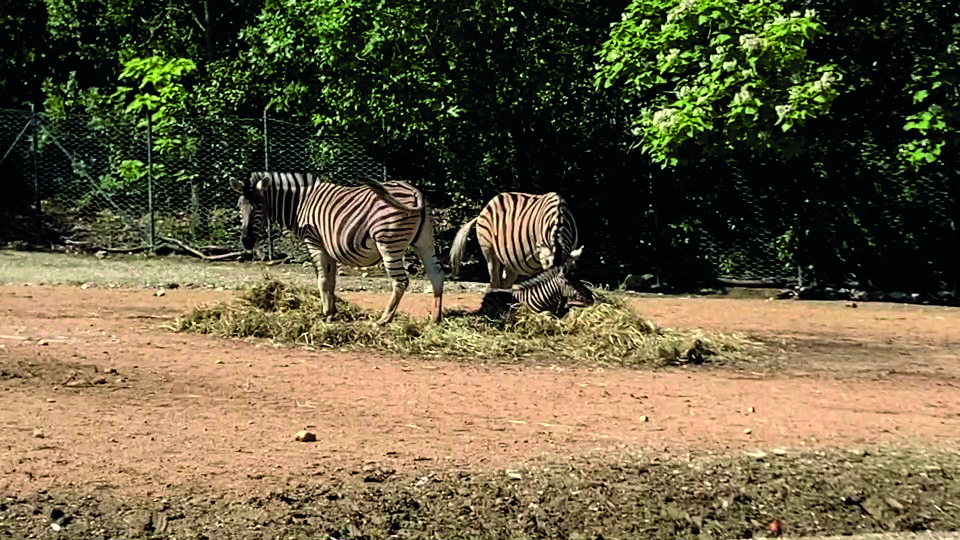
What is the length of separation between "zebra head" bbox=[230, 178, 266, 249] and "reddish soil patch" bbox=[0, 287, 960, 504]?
45.4 inches

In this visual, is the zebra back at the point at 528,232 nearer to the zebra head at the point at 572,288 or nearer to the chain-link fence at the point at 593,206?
the zebra head at the point at 572,288

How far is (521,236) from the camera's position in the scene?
1156 cm

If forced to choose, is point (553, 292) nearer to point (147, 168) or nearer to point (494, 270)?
point (494, 270)

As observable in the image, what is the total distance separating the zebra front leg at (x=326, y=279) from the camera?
36.3 feet

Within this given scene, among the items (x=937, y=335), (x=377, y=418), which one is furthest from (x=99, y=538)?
(x=937, y=335)

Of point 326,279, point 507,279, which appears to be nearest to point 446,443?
point 326,279

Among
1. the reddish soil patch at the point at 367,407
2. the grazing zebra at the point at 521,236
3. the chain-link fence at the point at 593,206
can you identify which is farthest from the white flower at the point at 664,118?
the reddish soil patch at the point at 367,407

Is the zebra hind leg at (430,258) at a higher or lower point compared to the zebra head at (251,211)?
lower

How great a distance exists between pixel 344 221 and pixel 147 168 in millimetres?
9169

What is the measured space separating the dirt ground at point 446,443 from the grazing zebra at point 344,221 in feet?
3.93

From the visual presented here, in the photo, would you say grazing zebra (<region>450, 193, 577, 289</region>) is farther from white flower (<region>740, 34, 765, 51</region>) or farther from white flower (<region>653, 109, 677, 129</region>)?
white flower (<region>740, 34, 765, 51</region>)

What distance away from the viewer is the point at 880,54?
1616 centimetres

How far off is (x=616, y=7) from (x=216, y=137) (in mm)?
6570

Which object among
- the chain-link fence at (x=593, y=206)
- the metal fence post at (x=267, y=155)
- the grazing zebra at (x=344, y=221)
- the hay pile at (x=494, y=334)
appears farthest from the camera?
the metal fence post at (x=267, y=155)
